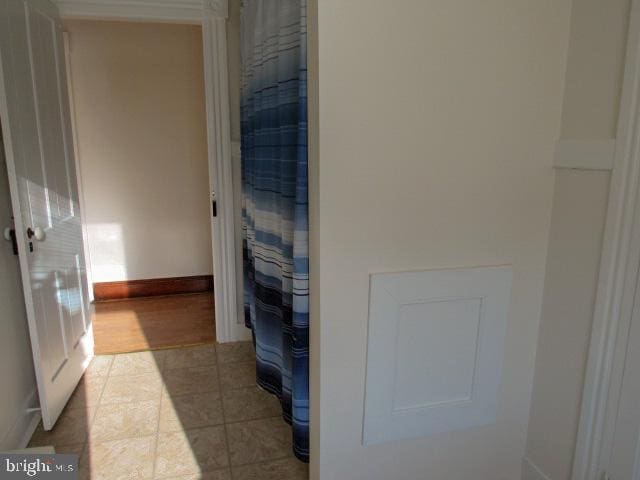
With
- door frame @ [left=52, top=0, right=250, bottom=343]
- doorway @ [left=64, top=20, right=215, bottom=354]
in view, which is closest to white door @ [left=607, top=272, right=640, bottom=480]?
door frame @ [left=52, top=0, right=250, bottom=343]

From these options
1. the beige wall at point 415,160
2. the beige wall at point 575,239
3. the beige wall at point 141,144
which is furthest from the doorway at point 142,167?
the beige wall at point 575,239

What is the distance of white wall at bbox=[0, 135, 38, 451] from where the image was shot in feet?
6.19

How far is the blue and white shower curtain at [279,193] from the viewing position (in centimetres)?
158

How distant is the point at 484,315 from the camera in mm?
1516

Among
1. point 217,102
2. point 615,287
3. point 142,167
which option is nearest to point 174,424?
point 217,102

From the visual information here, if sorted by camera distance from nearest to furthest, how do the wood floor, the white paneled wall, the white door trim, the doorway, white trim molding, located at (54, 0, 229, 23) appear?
1. the white door trim
2. the white paneled wall
3. white trim molding, located at (54, 0, 229, 23)
4. the wood floor
5. the doorway

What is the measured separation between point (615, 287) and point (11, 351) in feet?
7.61

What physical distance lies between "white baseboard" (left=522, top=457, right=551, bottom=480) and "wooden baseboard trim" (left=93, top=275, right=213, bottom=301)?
2966mm

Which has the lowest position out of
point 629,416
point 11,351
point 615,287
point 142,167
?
point 11,351

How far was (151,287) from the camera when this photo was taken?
392cm

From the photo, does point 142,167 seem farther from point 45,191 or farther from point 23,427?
point 23,427

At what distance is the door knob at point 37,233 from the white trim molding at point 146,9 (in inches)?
52.0

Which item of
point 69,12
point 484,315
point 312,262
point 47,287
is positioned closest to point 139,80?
point 69,12

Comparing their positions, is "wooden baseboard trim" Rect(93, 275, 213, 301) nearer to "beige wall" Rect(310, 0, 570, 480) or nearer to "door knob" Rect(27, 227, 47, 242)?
"door knob" Rect(27, 227, 47, 242)
